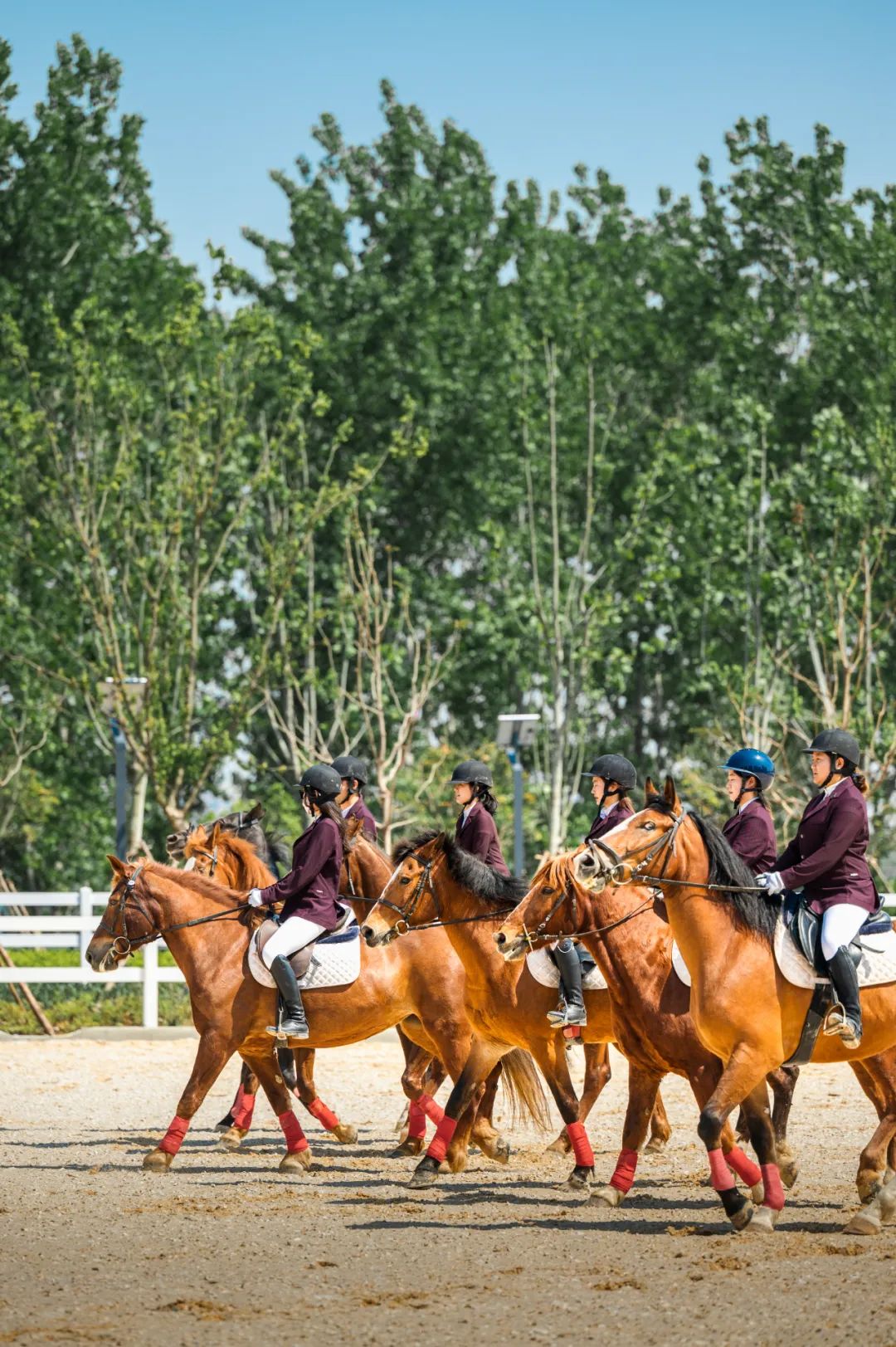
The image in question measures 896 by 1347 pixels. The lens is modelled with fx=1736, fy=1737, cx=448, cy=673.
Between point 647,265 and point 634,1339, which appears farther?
point 647,265

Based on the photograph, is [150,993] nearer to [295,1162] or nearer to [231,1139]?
[231,1139]

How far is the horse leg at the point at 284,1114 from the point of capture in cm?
1117

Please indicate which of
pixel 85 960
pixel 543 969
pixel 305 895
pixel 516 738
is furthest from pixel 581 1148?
pixel 516 738

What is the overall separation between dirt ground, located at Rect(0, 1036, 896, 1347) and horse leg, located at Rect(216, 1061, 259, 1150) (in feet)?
0.55

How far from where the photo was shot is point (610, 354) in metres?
36.2

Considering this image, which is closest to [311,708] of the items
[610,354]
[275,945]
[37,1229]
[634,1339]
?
[610,354]

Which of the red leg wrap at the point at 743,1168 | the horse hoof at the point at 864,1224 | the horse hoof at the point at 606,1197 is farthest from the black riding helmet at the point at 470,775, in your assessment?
the horse hoof at the point at 864,1224

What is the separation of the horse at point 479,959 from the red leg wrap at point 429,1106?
644mm

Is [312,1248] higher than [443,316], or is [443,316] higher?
[443,316]

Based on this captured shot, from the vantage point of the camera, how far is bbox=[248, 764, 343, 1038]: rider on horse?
1096 centimetres

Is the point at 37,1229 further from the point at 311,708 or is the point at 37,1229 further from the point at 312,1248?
the point at 311,708

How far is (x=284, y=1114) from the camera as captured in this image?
11266 millimetres

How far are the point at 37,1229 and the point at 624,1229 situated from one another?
9.92 feet

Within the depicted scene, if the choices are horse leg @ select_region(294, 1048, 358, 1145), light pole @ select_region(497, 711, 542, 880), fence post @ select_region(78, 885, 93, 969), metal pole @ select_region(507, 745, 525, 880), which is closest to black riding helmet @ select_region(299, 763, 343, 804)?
horse leg @ select_region(294, 1048, 358, 1145)
